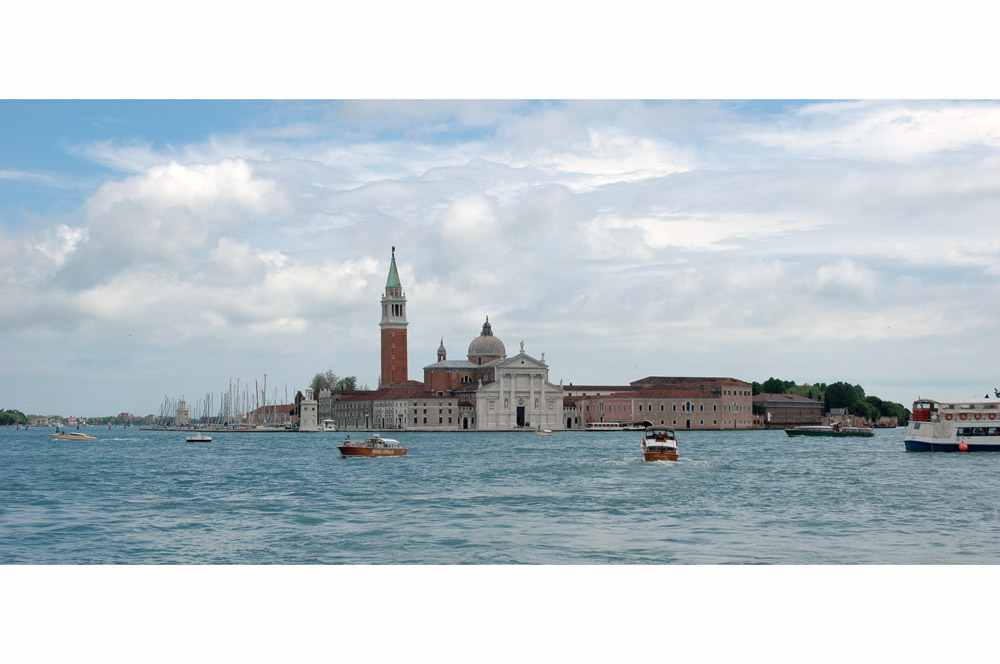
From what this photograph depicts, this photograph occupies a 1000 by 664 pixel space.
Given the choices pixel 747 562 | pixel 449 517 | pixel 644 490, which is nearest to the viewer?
pixel 747 562

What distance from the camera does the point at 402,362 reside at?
88625 millimetres

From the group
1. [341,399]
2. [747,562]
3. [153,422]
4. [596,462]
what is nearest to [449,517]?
[747,562]

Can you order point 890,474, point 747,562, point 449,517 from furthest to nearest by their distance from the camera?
point 890,474 < point 449,517 < point 747,562

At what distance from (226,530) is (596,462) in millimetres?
18065

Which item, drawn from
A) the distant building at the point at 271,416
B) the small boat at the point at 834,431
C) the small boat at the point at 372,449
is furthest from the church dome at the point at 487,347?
the small boat at the point at 372,449

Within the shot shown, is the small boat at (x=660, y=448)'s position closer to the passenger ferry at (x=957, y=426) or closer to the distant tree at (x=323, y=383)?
the passenger ferry at (x=957, y=426)

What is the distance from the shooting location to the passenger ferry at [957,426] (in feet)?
119

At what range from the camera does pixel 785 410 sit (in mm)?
91688

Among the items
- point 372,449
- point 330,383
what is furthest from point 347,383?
point 372,449

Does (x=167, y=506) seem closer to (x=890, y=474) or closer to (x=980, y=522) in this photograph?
(x=980, y=522)

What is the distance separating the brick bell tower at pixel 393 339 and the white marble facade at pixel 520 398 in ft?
29.5

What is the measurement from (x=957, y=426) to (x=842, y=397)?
204 feet

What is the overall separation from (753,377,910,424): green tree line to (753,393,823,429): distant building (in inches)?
167

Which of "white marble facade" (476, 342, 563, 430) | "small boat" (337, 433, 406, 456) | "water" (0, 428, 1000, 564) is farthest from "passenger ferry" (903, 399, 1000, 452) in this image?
"white marble facade" (476, 342, 563, 430)
